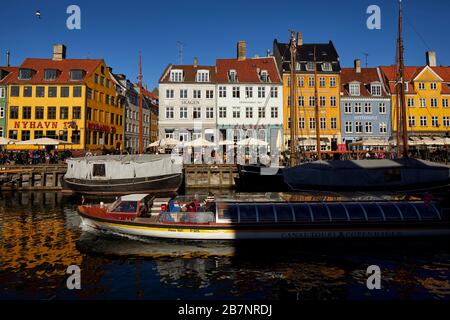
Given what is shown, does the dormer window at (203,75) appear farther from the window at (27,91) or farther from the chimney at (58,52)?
the window at (27,91)

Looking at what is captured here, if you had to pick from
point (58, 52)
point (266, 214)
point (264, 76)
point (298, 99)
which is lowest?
point (266, 214)

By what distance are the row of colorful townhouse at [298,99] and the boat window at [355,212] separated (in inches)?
1201

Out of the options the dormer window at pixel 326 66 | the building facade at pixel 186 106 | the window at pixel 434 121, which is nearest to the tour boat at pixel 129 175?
the building facade at pixel 186 106

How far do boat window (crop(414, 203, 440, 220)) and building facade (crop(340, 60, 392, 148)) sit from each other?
3729cm

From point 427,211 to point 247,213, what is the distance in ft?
28.1

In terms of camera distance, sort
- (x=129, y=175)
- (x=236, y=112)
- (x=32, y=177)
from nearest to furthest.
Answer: (x=129, y=175), (x=32, y=177), (x=236, y=112)

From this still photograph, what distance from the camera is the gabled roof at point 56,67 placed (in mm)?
47938

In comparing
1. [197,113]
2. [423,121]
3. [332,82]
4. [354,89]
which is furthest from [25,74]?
[423,121]

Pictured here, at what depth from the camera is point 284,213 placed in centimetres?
1521

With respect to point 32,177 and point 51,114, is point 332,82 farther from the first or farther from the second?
point 32,177

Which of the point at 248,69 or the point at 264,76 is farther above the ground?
the point at 248,69

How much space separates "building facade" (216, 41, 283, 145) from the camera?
160 ft
